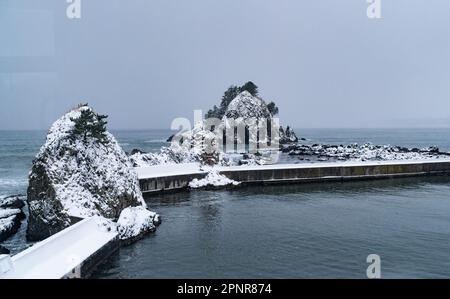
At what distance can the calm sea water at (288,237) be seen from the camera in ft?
60.2

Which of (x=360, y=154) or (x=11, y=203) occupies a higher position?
(x=360, y=154)

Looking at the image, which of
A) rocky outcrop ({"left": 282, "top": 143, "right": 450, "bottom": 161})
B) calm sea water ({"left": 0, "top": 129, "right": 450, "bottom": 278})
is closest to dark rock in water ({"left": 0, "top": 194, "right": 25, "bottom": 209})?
calm sea water ({"left": 0, "top": 129, "right": 450, "bottom": 278})

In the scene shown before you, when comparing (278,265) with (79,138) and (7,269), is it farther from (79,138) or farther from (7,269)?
(79,138)

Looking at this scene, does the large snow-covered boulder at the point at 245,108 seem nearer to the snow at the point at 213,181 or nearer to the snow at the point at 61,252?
the snow at the point at 213,181

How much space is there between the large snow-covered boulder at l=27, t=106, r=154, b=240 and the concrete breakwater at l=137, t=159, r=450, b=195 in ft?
41.0

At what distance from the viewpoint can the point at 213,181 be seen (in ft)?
147

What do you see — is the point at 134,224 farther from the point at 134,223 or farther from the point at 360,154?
the point at 360,154

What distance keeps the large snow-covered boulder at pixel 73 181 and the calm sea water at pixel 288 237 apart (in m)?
2.77

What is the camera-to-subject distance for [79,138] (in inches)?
1070

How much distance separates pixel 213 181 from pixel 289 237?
22026 mm

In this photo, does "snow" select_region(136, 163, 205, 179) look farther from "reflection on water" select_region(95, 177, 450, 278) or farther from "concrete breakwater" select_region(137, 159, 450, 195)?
"reflection on water" select_region(95, 177, 450, 278)

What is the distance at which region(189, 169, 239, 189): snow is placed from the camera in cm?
4397

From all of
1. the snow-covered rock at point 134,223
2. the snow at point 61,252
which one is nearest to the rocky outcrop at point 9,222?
the snow at point 61,252

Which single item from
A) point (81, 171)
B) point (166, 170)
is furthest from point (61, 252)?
point (166, 170)
